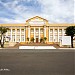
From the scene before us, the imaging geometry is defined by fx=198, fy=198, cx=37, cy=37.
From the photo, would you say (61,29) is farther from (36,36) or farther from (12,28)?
(12,28)

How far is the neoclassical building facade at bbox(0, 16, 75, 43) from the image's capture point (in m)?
91.6

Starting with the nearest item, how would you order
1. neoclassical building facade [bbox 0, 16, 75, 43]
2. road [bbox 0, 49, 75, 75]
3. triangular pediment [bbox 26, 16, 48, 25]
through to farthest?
road [bbox 0, 49, 75, 75], triangular pediment [bbox 26, 16, 48, 25], neoclassical building facade [bbox 0, 16, 75, 43]

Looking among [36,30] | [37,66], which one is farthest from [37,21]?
[37,66]

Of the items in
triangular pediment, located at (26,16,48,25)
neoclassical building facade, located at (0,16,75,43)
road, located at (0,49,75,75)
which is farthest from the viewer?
neoclassical building facade, located at (0,16,75,43)

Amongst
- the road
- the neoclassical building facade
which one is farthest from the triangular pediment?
the road

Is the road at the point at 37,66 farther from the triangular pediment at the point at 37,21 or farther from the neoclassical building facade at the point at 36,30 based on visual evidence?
the neoclassical building facade at the point at 36,30

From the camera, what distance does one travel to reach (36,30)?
93.9m

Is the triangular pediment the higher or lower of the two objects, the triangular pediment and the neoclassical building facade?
the higher

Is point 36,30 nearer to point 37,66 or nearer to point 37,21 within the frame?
point 37,21

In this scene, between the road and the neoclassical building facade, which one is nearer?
the road

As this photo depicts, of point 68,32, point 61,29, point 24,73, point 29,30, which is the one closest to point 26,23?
point 29,30

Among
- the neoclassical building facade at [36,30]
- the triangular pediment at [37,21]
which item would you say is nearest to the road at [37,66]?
the triangular pediment at [37,21]

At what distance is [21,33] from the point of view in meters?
93.7

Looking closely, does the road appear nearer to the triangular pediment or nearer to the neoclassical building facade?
the triangular pediment
